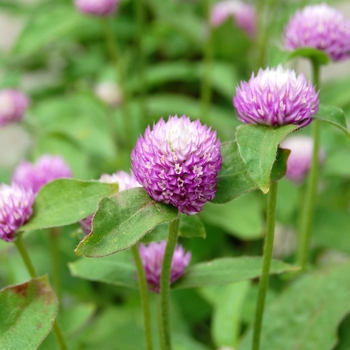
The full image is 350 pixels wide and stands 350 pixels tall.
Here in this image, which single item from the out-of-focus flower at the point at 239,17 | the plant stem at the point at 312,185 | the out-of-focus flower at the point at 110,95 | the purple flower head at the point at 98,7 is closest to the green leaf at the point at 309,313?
the plant stem at the point at 312,185

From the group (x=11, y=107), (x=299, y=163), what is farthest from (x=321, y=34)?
(x=11, y=107)

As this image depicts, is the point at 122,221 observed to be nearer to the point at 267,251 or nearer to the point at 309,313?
the point at 267,251

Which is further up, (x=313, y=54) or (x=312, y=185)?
(x=313, y=54)

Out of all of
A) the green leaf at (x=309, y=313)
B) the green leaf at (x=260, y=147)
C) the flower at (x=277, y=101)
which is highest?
the flower at (x=277, y=101)

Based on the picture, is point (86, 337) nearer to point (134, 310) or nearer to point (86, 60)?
point (134, 310)

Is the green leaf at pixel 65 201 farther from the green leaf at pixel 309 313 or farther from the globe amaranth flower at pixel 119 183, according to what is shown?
the green leaf at pixel 309 313

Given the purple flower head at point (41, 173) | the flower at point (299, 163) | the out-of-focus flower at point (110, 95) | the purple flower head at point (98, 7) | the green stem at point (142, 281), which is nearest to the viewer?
the green stem at point (142, 281)

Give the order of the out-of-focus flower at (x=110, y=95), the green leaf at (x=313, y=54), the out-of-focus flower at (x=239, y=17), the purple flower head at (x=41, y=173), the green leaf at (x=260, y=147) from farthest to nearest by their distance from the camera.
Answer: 1. the out-of-focus flower at (x=239, y=17)
2. the out-of-focus flower at (x=110, y=95)
3. the purple flower head at (x=41, y=173)
4. the green leaf at (x=313, y=54)
5. the green leaf at (x=260, y=147)
